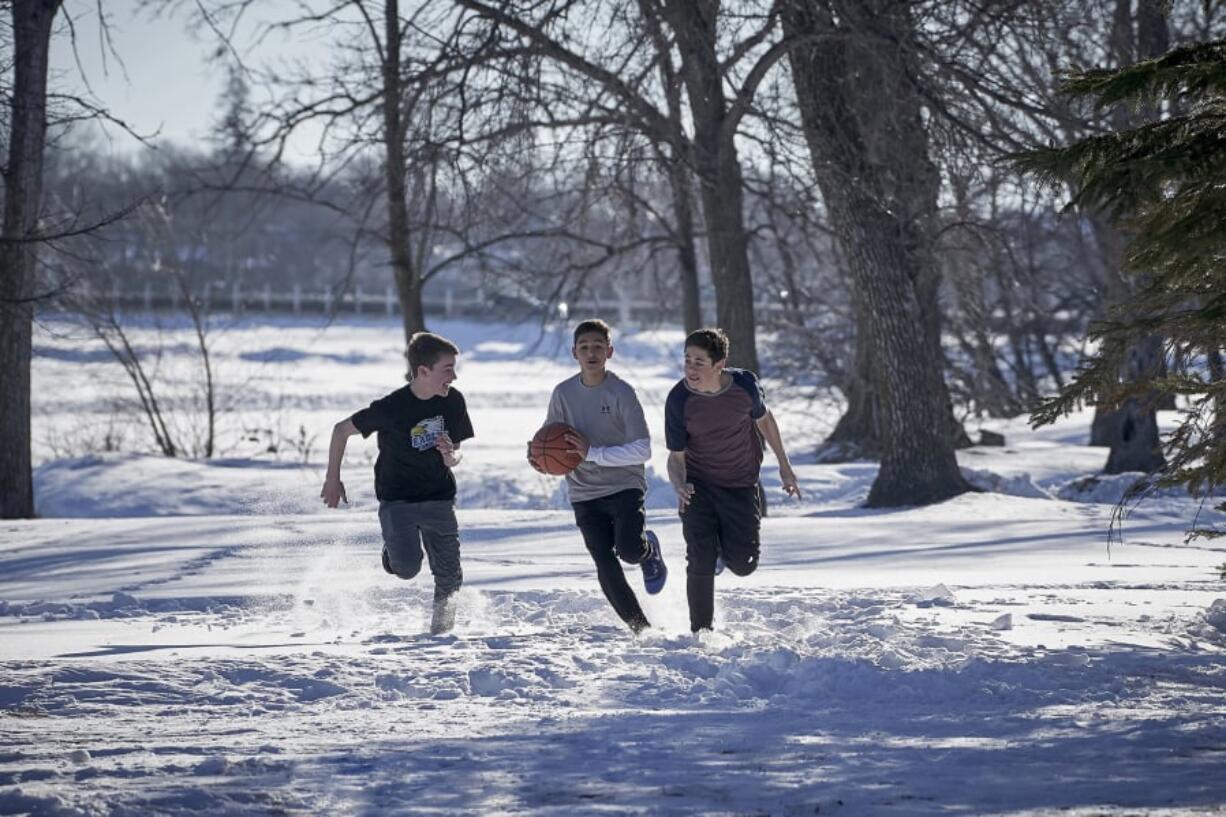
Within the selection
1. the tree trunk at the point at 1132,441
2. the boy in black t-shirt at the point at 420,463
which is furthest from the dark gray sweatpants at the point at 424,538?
the tree trunk at the point at 1132,441

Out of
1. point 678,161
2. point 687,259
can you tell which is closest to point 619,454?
point 678,161

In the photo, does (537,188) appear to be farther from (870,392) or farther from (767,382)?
(767,382)

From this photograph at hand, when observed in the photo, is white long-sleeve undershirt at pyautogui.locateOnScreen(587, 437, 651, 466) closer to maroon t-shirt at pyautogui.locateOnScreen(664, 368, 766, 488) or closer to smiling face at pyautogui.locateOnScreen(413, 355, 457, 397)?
maroon t-shirt at pyautogui.locateOnScreen(664, 368, 766, 488)

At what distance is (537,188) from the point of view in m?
20.4

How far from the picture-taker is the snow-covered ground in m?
5.03

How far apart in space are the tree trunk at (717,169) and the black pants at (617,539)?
24.4 feet

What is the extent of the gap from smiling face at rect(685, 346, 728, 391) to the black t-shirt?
1.48 metres

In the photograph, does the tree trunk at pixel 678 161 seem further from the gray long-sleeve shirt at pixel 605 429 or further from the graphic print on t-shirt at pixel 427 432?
the gray long-sleeve shirt at pixel 605 429

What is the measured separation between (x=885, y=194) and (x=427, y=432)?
345 inches

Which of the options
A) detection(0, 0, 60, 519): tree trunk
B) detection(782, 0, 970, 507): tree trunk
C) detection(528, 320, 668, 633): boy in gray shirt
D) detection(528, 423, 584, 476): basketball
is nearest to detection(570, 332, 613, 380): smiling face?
detection(528, 320, 668, 633): boy in gray shirt

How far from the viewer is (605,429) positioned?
8164 millimetres

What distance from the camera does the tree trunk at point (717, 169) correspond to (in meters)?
14.6

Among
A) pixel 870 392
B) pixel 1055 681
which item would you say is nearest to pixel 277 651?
pixel 1055 681

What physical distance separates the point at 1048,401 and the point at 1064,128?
7787 millimetres
